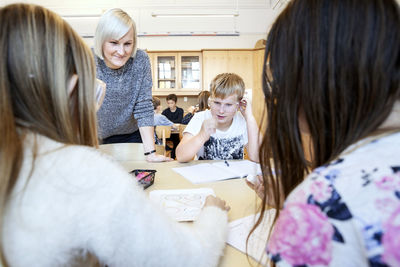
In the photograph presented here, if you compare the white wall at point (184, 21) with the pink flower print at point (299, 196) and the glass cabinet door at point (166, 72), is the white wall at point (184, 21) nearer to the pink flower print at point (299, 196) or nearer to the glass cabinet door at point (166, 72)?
the glass cabinet door at point (166, 72)

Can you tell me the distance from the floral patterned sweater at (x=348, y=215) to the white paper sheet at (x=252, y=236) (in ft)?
0.62

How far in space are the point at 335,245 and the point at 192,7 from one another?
18.5 feet

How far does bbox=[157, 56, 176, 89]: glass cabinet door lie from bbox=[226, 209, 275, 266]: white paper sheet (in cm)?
511

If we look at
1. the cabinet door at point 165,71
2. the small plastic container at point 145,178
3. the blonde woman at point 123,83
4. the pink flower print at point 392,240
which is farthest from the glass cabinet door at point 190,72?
the pink flower print at point 392,240

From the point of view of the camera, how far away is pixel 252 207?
0.85 m

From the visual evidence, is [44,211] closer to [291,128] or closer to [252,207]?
[291,128]

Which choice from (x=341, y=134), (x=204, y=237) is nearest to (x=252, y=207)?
(x=204, y=237)

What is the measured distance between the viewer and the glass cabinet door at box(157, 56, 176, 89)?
5543 millimetres

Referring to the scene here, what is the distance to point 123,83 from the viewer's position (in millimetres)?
1506

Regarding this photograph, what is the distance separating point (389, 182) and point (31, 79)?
555 mm

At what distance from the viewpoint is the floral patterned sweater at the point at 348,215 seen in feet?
1.05

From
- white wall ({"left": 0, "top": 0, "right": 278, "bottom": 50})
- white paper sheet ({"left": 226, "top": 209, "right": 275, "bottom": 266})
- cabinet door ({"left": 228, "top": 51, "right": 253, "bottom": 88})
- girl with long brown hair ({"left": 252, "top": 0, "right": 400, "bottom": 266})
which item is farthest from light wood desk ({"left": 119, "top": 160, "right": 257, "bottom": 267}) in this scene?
white wall ({"left": 0, "top": 0, "right": 278, "bottom": 50})

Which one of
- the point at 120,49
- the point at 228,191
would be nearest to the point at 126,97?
the point at 120,49

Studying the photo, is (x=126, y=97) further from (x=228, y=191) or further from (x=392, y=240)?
(x=392, y=240)
